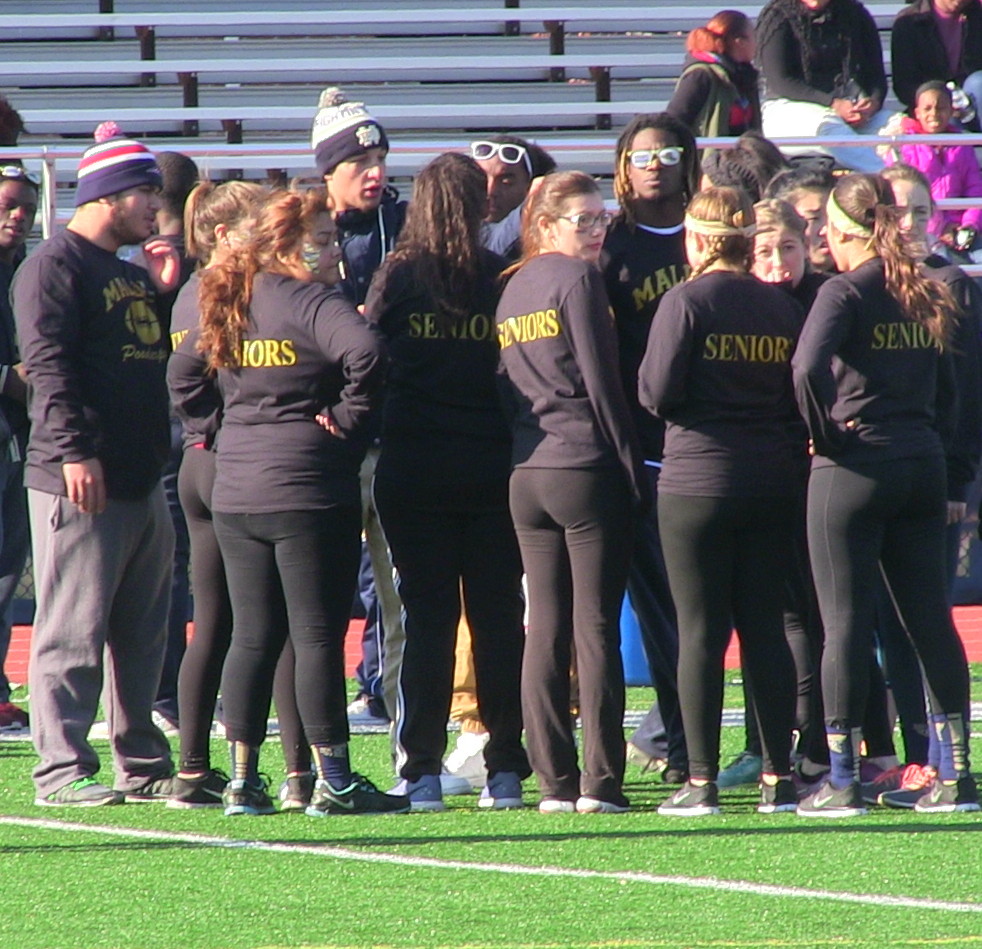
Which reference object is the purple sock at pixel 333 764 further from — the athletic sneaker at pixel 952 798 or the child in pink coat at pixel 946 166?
the child in pink coat at pixel 946 166

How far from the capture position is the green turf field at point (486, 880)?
3.90 metres

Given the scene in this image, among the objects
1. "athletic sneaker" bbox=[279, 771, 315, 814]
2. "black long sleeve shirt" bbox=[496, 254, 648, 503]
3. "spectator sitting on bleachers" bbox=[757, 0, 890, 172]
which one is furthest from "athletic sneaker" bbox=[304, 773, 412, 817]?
"spectator sitting on bleachers" bbox=[757, 0, 890, 172]

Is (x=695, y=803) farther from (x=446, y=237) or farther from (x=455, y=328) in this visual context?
(x=446, y=237)

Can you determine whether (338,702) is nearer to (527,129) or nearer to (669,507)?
(669,507)

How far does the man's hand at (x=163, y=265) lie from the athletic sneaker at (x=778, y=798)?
2.56 m

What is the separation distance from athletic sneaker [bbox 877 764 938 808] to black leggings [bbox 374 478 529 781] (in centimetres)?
108

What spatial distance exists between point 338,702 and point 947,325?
2.01 metres

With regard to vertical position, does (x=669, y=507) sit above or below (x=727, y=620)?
above

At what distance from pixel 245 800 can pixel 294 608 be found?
1.97 feet

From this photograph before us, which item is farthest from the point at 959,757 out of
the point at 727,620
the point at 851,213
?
the point at 851,213

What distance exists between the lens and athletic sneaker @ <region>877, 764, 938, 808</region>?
5480mm

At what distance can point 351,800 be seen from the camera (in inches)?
210

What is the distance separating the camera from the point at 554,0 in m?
14.7

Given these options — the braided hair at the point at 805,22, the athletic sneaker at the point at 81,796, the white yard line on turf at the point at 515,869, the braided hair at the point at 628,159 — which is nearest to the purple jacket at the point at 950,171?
the braided hair at the point at 805,22
